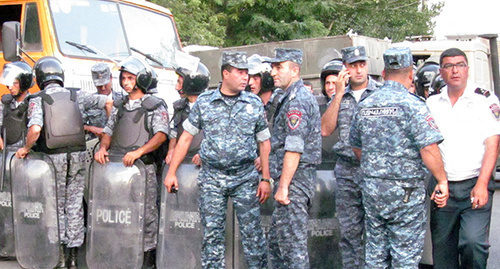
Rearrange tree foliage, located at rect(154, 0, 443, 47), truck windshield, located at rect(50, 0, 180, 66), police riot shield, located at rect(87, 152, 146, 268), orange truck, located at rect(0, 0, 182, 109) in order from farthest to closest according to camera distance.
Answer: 1. tree foliage, located at rect(154, 0, 443, 47)
2. truck windshield, located at rect(50, 0, 180, 66)
3. orange truck, located at rect(0, 0, 182, 109)
4. police riot shield, located at rect(87, 152, 146, 268)

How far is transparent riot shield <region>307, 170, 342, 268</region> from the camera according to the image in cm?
528

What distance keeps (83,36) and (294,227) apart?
394cm

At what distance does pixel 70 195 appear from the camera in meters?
5.97

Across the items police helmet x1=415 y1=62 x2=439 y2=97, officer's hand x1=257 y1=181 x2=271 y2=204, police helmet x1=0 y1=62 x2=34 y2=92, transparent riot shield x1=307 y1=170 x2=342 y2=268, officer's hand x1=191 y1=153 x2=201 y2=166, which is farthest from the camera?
police helmet x1=415 y1=62 x2=439 y2=97

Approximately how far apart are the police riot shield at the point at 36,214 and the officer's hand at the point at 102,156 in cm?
50

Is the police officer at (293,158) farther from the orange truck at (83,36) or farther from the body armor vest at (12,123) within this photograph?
the orange truck at (83,36)

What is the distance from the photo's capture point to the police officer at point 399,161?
407 centimetres

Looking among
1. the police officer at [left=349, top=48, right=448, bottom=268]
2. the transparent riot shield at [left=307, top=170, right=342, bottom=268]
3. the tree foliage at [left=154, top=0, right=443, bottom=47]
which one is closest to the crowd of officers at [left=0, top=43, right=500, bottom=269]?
the police officer at [left=349, top=48, right=448, bottom=268]

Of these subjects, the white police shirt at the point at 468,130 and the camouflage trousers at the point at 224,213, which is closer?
the white police shirt at the point at 468,130

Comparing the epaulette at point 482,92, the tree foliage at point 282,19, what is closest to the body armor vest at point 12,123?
the epaulette at point 482,92

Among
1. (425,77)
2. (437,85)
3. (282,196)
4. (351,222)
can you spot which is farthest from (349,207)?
(425,77)

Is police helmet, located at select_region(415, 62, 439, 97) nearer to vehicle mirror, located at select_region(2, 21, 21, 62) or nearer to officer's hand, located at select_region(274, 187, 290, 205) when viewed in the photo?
officer's hand, located at select_region(274, 187, 290, 205)

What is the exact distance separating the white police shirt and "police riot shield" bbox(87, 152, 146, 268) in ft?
8.56

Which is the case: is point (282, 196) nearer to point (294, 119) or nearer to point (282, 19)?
point (294, 119)
